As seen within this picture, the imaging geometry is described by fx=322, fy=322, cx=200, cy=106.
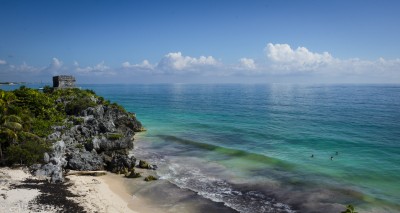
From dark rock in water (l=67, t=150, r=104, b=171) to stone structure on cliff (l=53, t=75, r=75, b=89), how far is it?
48.1 meters

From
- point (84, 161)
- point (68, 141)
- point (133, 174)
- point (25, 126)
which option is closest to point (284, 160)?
point (133, 174)

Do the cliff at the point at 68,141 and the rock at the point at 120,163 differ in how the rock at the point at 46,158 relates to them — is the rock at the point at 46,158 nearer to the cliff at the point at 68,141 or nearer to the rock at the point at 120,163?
the cliff at the point at 68,141

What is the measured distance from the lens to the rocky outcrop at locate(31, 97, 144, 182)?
32.7 m

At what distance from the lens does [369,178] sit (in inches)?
1438

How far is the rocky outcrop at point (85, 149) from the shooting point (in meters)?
32.7

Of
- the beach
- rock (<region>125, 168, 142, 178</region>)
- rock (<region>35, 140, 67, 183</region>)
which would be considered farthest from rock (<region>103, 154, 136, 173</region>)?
rock (<region>35, 140, 67, 183</region>)

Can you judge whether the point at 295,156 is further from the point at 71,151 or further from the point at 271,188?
the point at 71,151

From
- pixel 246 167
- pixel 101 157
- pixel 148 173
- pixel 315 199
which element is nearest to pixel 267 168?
pixel 246 167

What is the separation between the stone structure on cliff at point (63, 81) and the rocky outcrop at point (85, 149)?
1193 inches

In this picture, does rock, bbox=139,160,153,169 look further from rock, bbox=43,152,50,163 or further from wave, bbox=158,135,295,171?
wave, bbox=158,135,295,171

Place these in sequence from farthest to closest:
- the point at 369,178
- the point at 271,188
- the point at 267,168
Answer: the point at 267,168, the point at 369,178, the point at 271,188

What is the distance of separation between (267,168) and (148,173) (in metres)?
14.7

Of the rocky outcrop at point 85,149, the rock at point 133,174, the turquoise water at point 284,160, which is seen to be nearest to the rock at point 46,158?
the rocky outcrop at point 85,149

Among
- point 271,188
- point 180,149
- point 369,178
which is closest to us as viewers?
point 271,188
